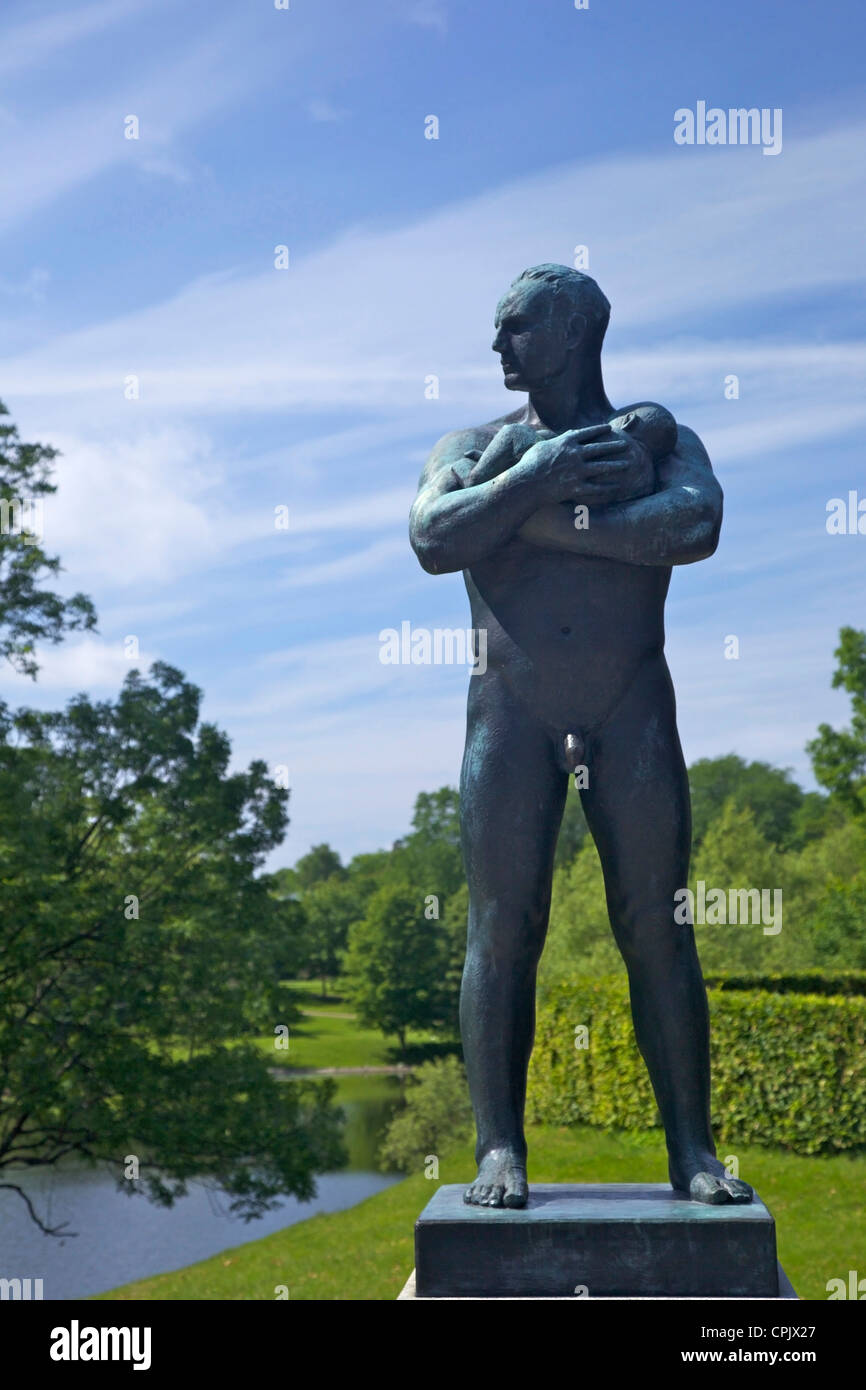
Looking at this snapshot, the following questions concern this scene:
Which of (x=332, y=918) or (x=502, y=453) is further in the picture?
(x=332, y=918)

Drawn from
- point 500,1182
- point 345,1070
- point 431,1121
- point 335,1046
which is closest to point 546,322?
point 500,1182

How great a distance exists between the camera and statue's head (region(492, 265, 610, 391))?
177 inches

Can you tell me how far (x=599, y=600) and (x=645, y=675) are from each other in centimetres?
28

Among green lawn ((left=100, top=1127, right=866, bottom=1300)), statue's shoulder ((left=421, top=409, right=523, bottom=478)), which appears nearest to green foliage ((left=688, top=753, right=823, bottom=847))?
green lawn ((left=100, top=1127, right=866, bottom=1300))

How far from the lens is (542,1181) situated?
15.4 m

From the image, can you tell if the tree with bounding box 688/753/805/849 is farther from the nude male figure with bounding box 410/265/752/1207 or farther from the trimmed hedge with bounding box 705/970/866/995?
the nude male figure with bounding box 410/265/752/1207

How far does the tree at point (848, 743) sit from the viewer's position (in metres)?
34.6

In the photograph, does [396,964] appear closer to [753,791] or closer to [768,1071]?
[753,791]

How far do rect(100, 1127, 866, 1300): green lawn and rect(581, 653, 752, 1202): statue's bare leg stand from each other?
9177mm

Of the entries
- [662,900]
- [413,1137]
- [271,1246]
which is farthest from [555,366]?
[413,1137]

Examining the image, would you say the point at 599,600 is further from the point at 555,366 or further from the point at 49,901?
the point at 49,901

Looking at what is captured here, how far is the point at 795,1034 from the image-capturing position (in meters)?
17.7

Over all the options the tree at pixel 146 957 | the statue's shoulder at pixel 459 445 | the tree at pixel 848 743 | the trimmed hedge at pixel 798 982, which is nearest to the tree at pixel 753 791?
the tree at pixel 848 743

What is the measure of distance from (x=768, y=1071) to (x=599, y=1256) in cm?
1498
